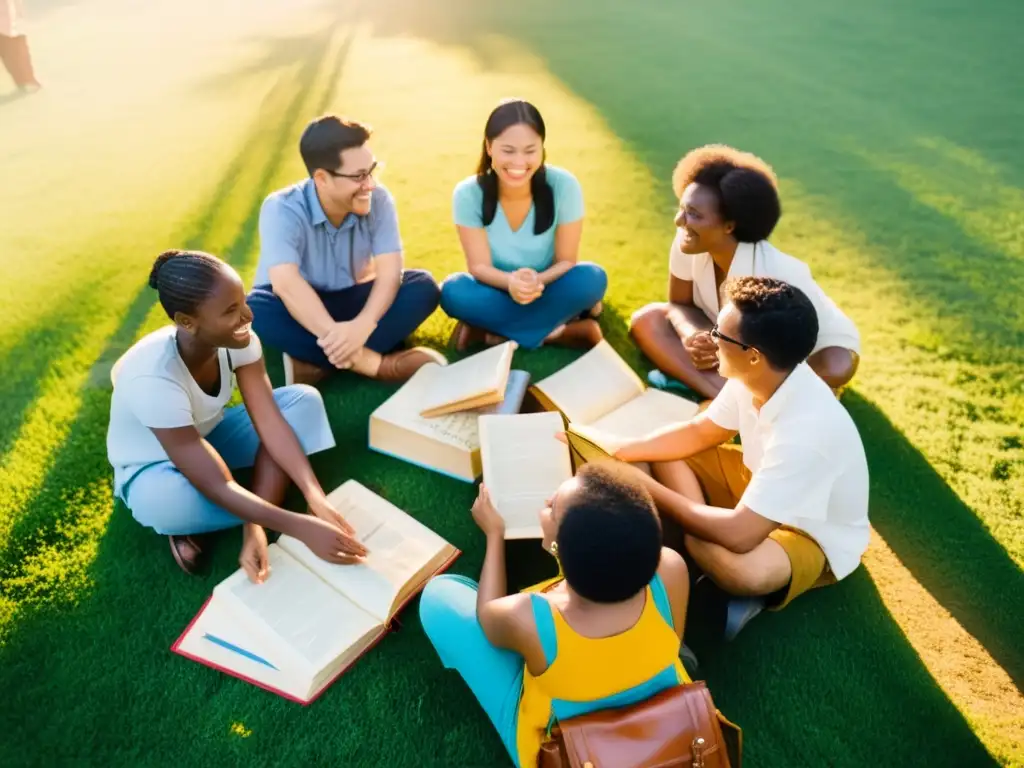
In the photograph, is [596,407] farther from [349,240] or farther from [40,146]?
[40,146]

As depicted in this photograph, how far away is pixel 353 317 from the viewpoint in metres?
3.21

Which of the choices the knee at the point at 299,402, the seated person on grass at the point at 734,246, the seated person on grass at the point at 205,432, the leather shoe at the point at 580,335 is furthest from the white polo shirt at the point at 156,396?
the seated person on grass at the point at 734,246

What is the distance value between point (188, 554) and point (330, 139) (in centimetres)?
156

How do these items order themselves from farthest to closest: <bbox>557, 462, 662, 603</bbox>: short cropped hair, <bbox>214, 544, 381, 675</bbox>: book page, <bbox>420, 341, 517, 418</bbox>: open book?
1. <bbox>420, 341, 517, 418</bbox>: open book
2. <bbox>214, 544, 381, 675</bbox>: book page
3. <bbox>557, 462, 662, 603</bbox>: short cropped hair

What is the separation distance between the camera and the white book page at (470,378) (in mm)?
2551

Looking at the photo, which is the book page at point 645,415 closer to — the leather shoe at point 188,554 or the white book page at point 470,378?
the white book page at point 470,378

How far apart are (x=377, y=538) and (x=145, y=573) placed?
783 mm

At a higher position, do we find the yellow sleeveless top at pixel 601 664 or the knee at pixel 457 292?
the yellow sleeveless top at pixel 601 664

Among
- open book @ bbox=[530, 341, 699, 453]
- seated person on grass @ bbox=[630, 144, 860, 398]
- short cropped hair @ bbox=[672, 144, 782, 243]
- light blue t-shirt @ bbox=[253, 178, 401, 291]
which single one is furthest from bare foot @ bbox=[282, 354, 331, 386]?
short cropped hair @ bbox=[672, 144, 782, 243]

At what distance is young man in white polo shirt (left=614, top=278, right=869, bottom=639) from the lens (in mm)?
1886

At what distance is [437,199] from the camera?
180 inches

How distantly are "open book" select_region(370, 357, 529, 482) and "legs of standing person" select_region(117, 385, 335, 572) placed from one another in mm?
222

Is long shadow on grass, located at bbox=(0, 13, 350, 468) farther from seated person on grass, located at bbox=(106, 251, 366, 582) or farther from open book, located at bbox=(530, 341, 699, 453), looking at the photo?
open book, located at bbox=(530, 341, 699, 453)

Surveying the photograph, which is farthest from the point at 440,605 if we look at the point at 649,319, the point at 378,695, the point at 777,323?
the point at 649,319
